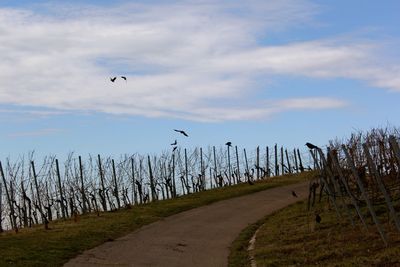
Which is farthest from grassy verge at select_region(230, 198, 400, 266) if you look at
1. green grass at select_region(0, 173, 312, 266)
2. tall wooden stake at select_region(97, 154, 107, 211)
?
tall wooden stake at select_region(97, 154, 107, 211)

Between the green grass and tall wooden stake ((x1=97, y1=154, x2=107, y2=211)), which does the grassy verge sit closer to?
the green grass

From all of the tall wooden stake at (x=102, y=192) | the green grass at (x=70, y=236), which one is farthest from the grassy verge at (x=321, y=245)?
the tall wooden stake at (x=102, y=192)

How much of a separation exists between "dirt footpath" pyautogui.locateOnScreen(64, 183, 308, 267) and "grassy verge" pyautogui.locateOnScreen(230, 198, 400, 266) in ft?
1.96

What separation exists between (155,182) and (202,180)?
14.7ft

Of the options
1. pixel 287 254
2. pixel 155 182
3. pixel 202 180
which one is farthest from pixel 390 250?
pixel 202 180

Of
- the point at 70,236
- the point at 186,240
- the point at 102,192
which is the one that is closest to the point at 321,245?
the point at 186,240

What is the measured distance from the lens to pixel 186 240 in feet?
49.2

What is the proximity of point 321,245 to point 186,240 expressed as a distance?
13.9 feet

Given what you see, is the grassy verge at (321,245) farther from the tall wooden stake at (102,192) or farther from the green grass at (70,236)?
the tall wooden stake at (102,192)

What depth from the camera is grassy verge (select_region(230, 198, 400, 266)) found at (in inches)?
390

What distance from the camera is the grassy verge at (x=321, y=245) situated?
32.5ft

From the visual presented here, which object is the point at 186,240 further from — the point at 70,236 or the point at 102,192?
the point at 102,192

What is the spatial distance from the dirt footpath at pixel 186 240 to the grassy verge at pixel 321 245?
1.96ft

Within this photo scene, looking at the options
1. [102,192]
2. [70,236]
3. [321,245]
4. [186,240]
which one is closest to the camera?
[321,245]
